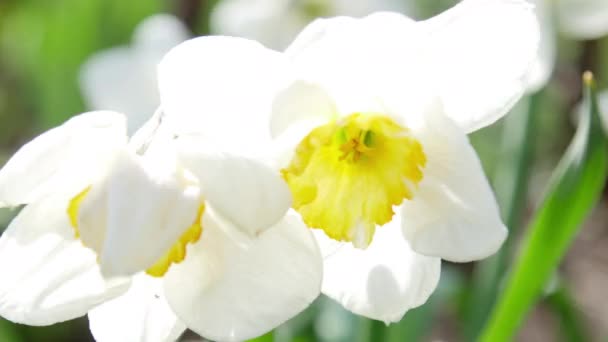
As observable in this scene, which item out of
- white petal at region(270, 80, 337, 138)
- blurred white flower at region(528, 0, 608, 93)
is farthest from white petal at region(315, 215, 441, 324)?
blurred white flower at region(528, 0, 608, 93)

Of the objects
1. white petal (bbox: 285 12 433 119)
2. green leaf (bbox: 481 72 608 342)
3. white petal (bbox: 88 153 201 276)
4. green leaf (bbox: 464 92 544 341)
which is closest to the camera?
white petal (bbox: 88 153 201 276)

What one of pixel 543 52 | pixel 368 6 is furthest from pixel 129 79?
pixel 543 52

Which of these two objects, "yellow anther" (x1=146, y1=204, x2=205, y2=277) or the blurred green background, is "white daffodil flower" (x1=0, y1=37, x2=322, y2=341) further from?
the blurred green background

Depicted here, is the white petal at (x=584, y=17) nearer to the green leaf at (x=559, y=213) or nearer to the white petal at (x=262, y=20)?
the white petal at (x=262, y=20)

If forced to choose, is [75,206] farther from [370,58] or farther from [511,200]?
[511,200]

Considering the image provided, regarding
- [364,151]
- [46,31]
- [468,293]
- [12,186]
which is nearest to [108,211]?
[12,186]

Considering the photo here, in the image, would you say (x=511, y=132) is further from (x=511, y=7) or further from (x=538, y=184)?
(x=538, y=184)

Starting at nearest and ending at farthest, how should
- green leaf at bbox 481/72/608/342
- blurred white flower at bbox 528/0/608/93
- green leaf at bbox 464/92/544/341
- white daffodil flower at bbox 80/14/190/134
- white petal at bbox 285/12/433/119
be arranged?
white petal at bbox 285/12/433/119 < green leaf at bbox 481/72/608/342 < green leaf at bbox 464/92/544/341 < blurred white flower at bbox 528/0/608/93 < white daffodil flower at bbox 80/14/190/134
